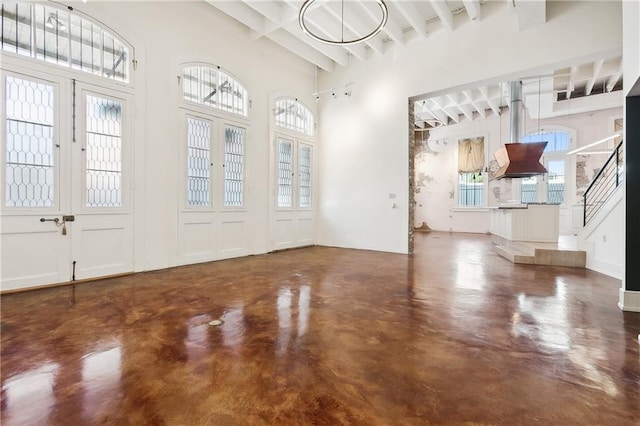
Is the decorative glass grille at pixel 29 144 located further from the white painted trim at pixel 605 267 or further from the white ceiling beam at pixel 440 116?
Result: the white ceiling beam at pixel 440 116

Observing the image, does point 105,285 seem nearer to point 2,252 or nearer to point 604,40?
point 2,252

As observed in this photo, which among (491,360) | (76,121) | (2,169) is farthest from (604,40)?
(2,169)

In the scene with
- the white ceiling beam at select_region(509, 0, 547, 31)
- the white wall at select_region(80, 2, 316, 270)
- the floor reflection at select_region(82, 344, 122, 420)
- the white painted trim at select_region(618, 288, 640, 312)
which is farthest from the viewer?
the white wall at select_region(80, 2, 316, 270)

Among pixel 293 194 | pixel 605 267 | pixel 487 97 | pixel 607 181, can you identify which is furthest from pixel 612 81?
pixel 293 194

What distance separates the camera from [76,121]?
4.11m

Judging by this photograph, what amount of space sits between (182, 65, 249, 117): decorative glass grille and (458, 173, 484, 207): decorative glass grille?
9.38 meters

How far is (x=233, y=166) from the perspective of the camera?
6.16m

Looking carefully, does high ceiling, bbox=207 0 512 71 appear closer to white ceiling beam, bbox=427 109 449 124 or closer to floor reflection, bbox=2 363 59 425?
white ceiling beam, bbox=427 109 449 124

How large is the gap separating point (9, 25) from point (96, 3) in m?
1.14

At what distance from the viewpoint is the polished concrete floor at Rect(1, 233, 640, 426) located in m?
1.52

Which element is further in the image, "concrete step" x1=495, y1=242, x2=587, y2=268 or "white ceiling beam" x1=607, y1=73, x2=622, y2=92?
"white ceiling beam" x1=607, y1=73, x2=622, y2=92

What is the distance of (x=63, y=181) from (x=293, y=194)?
14.9 feet

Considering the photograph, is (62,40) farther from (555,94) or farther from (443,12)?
(555,94)

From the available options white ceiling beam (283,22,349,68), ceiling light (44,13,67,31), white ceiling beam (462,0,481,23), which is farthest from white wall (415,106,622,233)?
ceiling light (44,13,67,31)
